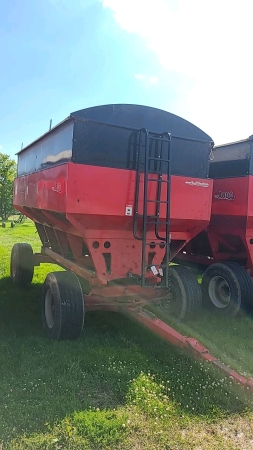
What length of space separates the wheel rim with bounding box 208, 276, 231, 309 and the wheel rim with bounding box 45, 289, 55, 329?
297 centimetres

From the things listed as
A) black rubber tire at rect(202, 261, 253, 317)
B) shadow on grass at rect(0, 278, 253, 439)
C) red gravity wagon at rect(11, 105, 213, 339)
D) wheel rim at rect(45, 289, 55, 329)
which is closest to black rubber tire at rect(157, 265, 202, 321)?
red gravity wagon at rect(11, 105, 213, 339)

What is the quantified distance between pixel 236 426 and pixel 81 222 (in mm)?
2781

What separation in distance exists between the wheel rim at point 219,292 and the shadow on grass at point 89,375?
1.95 m

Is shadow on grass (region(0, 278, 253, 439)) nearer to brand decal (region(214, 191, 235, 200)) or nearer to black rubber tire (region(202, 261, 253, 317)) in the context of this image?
black rubber tire (region(202, 261, 253, 317))

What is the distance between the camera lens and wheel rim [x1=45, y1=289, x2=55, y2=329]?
498 cm

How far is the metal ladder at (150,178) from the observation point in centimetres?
488

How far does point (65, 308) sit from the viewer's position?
4.54m

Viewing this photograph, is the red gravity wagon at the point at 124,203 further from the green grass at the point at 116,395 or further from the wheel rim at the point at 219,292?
the wheel rim at the point at 219,292

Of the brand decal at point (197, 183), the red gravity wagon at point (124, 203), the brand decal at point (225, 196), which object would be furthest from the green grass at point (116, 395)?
the brand decal at point (225, 196)

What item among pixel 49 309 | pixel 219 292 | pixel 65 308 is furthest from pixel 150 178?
pixel 219 292

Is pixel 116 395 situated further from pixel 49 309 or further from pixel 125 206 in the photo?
pixel 125 206

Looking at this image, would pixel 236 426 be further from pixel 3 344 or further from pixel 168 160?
pixel 168 160

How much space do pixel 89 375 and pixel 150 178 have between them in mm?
2498

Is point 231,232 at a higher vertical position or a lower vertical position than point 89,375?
higher
